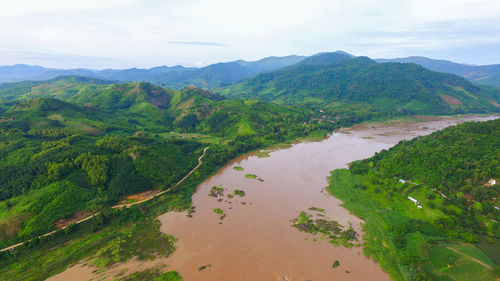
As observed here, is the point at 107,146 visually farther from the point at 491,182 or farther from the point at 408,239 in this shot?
the point at 491,182

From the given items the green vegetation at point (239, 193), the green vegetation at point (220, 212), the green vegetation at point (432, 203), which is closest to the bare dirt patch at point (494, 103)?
the green vegetation at point (432, 203)

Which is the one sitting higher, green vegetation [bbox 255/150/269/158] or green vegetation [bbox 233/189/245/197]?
green vegetation [bbox 255/150/269/158]

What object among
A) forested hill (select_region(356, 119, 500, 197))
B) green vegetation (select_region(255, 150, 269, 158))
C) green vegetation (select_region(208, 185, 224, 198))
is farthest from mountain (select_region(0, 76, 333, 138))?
forested hill (select_region(356, 119, 500, 197))

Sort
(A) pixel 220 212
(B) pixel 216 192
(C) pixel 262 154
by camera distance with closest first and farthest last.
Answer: (A) pixel 220 212, (B) pixel 216 192, (C) pixel 262 154

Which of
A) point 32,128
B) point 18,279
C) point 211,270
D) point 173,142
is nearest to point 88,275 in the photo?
point 18,279

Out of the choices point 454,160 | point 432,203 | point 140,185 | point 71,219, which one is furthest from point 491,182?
point 71,219

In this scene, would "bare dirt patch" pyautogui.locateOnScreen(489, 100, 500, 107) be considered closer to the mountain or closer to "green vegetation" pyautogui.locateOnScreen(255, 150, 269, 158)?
the mountain

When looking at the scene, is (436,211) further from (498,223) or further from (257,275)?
(257,275)
